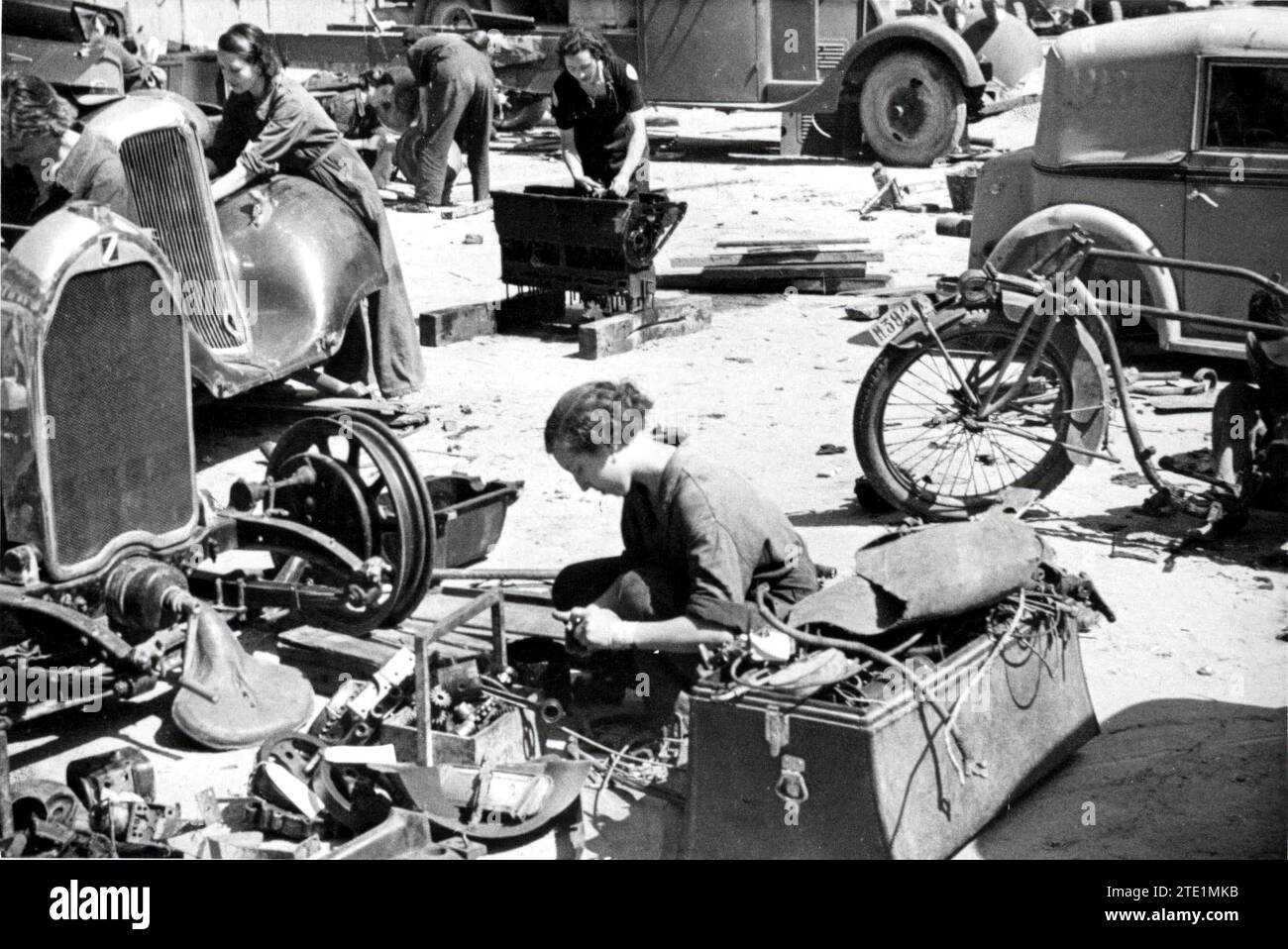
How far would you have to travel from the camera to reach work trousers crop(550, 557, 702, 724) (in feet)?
16.1

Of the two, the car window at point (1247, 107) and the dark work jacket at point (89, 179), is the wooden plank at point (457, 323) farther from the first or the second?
the car window at point (1247, 107)

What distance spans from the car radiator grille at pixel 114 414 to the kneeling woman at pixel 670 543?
1587mm

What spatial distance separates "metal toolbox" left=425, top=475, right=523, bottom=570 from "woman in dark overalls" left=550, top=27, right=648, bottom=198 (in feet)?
13.7

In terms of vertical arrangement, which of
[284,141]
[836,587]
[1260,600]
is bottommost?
[1260,600]

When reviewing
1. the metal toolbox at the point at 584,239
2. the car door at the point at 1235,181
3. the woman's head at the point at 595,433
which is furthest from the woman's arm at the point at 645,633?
the metal toolbox at the point at 584,239

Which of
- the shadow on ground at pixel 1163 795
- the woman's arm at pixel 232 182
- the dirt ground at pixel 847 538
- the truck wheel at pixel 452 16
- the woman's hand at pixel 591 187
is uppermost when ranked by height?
the truck wheel at pixel 452 16

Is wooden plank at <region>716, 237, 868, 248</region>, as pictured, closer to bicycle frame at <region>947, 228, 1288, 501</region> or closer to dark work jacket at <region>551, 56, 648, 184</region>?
dark work jacket at <region>551, 56, 648, 184</region>

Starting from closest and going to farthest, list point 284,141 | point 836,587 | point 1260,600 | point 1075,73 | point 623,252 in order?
point 836,587 < point 1260,600 < point 284,141 < point 1075,73 < point 623,252

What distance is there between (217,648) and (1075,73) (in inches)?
251

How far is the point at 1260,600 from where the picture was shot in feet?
20.7

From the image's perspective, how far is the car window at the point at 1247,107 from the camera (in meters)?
8.88

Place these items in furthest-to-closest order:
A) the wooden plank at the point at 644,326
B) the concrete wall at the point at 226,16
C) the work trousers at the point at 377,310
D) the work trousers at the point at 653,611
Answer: the concrete wall at the point at 226,16
the wooden plank at the point at 644,326
the work trousers at the point at 377,310
the work trousers at the point at 653,611

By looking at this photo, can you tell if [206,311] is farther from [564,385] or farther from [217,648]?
[217,648]

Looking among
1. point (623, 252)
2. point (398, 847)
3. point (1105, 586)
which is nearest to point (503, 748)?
point (398, 847)
